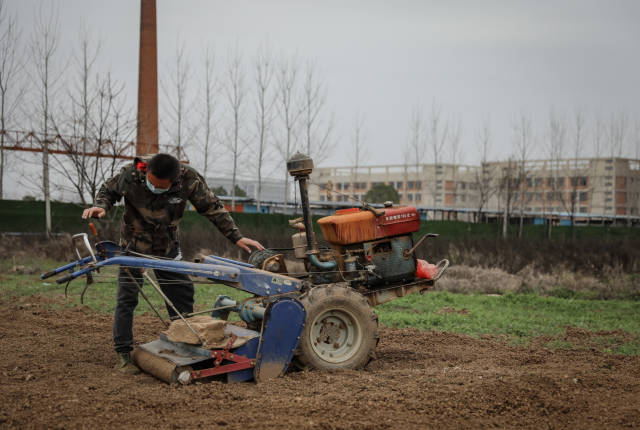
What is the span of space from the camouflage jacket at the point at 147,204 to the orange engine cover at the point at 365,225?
4.06 feet

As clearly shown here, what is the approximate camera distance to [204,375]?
4605 millimetres

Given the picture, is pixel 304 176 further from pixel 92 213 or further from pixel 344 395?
pixel 344 395

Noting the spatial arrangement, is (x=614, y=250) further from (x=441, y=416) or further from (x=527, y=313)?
(x=441, y=416)

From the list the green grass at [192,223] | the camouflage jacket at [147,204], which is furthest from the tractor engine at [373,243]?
the green grass at [192,223]

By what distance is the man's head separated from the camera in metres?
4.91

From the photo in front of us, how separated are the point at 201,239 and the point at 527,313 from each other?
456 inches

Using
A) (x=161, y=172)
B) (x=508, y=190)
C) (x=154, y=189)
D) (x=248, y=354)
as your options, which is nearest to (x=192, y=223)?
(x=508, y=190)

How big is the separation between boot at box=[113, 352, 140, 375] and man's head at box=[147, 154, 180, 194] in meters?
1.45

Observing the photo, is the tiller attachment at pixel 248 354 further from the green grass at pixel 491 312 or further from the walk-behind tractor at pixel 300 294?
the green grass at pixel 491 312

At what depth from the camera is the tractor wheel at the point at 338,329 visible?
4.99 meters

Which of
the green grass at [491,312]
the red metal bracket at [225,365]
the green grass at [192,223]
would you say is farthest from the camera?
the green grass at [192,223]

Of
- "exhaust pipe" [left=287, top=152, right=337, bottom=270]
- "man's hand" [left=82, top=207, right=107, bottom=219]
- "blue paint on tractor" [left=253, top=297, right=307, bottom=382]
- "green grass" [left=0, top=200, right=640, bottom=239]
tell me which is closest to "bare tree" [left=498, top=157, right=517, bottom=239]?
"green grass" [left=0, top=200, right=640, bottom=239]

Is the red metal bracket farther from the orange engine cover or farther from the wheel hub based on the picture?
the orange engine cover

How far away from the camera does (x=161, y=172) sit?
493 cm
